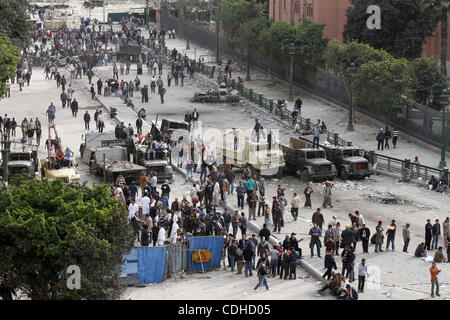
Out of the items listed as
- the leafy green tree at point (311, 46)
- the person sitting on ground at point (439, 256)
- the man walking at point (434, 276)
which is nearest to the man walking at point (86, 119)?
the leafy green tree at point (311, 46)

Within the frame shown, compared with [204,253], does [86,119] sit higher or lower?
higher

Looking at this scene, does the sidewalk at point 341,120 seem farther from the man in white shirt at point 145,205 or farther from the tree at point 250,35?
the man in white shirt at point 145,205

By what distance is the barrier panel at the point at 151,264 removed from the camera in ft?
90.0

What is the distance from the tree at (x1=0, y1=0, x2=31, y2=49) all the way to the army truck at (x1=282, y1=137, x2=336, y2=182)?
2049 cm

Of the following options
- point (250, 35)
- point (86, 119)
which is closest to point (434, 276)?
point (86, 119)

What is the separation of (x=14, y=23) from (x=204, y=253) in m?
31.5

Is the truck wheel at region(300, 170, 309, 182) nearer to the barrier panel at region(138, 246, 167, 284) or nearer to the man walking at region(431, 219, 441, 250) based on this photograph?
the man walking at region(431, 219, 441, 250)

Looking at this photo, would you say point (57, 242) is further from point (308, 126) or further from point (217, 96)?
point (217, 96)

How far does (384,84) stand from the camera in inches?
2004

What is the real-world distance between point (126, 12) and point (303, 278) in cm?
8531

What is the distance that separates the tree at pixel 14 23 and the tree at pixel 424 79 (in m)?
22.6

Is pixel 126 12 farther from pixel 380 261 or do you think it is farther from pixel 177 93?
pixel 380 261
